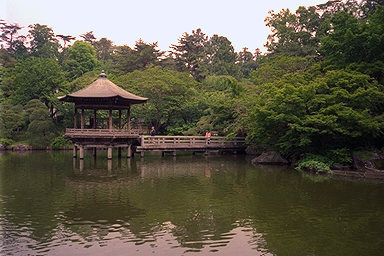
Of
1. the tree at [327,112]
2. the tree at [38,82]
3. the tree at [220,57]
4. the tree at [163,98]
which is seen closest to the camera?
the tree at [327,112]

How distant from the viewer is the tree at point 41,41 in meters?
63.3

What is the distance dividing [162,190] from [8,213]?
19.2 ft

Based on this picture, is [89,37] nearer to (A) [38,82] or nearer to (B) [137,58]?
(B) [137,58]

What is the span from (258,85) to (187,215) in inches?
834

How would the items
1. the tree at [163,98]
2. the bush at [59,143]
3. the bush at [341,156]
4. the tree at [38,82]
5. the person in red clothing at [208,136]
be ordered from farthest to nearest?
the tree at [38,82]
the bush at [59,143]
the tree at [163,98]
the person in red clothing at [208,136]
the bush at [341,156]

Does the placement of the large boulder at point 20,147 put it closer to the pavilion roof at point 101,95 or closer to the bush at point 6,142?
the bush at point 6,142

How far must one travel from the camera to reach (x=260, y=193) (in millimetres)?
14188

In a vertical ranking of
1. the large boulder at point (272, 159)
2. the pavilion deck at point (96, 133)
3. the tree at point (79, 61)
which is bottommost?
the large boulder at point (272, 159)

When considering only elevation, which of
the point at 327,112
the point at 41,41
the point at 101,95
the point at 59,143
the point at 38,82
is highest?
the point at 41,41

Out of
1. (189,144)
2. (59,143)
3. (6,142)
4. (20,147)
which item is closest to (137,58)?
(59,143)

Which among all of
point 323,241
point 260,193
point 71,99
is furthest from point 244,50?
point 323,241

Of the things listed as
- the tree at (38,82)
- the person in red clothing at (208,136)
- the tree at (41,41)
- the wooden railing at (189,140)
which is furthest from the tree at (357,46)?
the tree at (41,41)

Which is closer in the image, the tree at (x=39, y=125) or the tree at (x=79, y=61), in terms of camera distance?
the tree at (x=39, y=125)

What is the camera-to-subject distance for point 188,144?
29.6m
